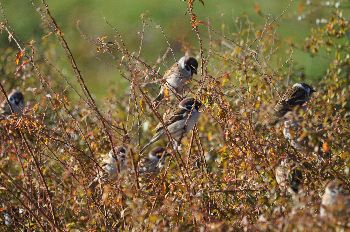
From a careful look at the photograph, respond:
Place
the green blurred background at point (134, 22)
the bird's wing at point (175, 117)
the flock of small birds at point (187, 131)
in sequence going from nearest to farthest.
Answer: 1. the flock of small birds at point (187, 131)
2. the bird's wing at point (175, 117)
3. the green blurred background at point (134, 22)

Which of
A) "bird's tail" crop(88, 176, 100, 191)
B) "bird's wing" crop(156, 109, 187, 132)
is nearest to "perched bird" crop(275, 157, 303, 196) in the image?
"bird's tail" crop(88, 176, 100, 191)

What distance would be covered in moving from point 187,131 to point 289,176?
231cm

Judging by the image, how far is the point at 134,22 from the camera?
1518 centimetres

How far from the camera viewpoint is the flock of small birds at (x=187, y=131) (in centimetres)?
518

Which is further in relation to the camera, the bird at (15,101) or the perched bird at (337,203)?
the bird at (15,101)

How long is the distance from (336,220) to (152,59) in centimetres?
920

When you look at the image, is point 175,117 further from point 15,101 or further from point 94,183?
point 15,101

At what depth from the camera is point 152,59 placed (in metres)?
13.3

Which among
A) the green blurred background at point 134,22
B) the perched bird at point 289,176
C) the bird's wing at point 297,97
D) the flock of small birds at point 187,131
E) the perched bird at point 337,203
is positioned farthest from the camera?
the green blurred background at point 134,22

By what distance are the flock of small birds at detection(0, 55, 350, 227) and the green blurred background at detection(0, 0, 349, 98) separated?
10.8 feet

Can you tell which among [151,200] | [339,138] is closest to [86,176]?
[151,200]

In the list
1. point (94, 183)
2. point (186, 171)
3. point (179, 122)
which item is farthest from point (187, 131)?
point (186, 171)

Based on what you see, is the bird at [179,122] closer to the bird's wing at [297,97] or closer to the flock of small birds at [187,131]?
the flock of small birds at [187,131]

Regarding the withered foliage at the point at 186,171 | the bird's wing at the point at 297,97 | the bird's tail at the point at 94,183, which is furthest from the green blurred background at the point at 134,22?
the withered foliage at the point at 186,171
